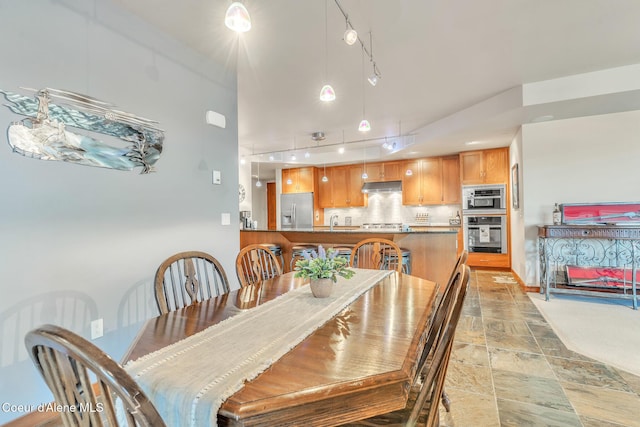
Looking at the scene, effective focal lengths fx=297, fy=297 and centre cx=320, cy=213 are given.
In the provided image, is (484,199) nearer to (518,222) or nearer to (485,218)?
(485,218)

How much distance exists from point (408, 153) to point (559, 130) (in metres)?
2.45

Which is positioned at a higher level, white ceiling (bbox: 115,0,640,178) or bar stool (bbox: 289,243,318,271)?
white ceiling (bbox: 115,0,640,178)

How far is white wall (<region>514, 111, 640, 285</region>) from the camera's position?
12.4 feet

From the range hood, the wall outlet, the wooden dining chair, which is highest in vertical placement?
the range hood

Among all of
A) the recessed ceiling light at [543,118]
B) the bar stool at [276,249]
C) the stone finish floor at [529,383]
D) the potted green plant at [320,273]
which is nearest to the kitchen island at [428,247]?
the stone finish floor at [529,383]

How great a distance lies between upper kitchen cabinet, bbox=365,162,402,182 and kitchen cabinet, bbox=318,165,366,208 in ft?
0.87

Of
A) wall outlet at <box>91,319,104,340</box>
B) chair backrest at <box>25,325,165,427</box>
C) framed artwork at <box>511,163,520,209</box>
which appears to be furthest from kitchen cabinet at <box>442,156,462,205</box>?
chair backrest at <box>25,325,165,427</box>

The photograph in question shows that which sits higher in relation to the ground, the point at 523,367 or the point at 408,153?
the point at 408,153

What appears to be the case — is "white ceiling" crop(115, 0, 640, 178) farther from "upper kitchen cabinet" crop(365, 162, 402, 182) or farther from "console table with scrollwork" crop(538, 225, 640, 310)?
"upper kitchen cabinet" crop(365, 162, 402, 182)

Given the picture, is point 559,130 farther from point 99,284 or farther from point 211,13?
point 99,284

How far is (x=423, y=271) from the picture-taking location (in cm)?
369

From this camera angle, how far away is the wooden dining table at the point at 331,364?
0.67 meters

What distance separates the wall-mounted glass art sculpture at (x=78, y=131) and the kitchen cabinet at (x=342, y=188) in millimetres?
5254

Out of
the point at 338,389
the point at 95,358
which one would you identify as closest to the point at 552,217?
the point at 338,389
